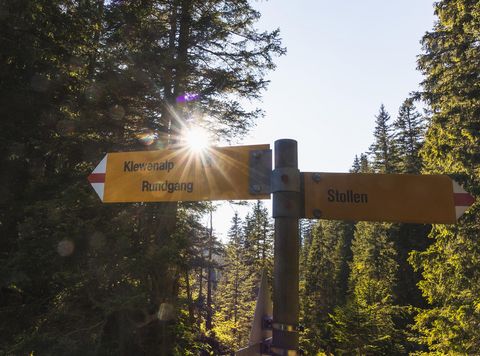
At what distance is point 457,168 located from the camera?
37.4 feet

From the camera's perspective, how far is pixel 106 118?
1111 cm

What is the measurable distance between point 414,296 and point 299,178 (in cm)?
3875

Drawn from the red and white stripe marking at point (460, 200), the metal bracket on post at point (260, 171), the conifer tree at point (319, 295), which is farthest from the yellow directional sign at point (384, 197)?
the conifer tree at point (319, 295)

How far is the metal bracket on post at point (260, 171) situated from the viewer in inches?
101

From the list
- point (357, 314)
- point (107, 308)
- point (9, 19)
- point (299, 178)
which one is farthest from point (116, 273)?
point (357, 314)

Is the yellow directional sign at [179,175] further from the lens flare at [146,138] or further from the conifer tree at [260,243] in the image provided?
the conifer tree at [260,243]

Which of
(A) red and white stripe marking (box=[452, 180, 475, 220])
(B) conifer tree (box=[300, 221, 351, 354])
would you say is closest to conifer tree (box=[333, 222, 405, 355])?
(B) conifer tree (box=[300, 221, 351, 354])

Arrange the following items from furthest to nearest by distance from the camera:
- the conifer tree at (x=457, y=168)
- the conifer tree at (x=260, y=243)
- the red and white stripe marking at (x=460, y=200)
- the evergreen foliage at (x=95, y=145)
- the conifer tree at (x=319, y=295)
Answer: the conifer tree at (x=260, y=243) < the conifer tree at (x=319, y=295) < the conifer tree at (x=457, y=168) < the evergreen foliage at (x=95, y=145) < the red and white stripe marking at (x=460, y=200)

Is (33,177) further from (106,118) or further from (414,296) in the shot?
(414,296)

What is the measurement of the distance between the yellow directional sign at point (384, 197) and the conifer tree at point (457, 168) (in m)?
9.37

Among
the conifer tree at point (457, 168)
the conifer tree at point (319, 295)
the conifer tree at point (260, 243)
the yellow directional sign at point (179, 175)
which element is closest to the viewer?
the yellow directional sign at point (179, 175)

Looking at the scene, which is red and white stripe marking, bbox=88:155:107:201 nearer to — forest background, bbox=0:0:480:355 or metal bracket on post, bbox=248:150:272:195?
metal bracket on post, bbox=248:150:272:195

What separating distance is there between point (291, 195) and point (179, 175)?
35.6 inches

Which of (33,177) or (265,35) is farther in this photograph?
(265,35)
